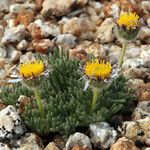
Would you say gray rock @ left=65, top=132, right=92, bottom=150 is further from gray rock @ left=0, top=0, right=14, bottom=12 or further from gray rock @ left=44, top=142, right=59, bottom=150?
gray rock @ left=0, top=0, right=14, bottom=12

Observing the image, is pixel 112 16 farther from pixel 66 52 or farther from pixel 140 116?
pixel 140 116

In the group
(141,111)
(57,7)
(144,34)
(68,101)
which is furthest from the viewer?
(57,7)

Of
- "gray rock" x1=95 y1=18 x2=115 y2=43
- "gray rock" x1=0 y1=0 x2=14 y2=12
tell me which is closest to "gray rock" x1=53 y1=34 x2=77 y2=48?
"gray rock" x1=95 y1=18 x2=115 y2=43

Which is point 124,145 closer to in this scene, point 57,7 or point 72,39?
point 72,39

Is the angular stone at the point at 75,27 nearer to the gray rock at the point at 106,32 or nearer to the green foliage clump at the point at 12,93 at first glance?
the gray rock at the point at 106,32

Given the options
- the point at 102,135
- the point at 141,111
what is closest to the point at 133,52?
the point at 141,111

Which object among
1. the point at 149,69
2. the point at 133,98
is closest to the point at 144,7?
the point at 149,69

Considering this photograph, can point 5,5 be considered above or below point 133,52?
above
